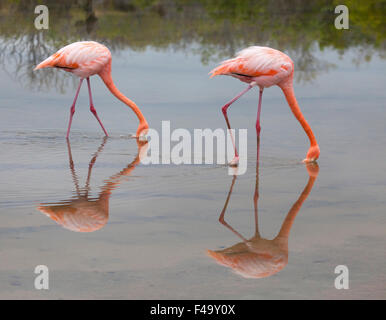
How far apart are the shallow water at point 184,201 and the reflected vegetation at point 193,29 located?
2.75m

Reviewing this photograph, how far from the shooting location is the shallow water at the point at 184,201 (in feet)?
16.4

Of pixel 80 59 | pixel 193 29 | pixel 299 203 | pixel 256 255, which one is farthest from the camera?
pixel 193 29

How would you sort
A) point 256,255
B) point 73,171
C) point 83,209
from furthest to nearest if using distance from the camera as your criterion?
point 73,171, point 83,209, point 256,255

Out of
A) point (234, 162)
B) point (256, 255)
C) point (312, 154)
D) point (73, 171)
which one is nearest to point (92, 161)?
point (73, 171)

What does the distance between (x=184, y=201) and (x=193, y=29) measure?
14.5m

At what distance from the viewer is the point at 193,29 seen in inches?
828

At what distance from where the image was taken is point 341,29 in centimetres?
2102

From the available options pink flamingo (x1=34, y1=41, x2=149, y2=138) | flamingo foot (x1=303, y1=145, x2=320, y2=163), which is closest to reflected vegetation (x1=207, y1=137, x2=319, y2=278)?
flamingo foot (x1=303, y1=145, x2=320, y2=163)

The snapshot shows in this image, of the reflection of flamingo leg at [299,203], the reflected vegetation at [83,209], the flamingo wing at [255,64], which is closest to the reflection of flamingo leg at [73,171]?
the reflected vegetation at [83,209]

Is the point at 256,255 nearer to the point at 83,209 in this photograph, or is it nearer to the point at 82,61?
the point at 83,209

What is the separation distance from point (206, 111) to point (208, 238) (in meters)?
5.50

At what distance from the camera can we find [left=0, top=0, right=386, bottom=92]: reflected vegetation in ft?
53.6
